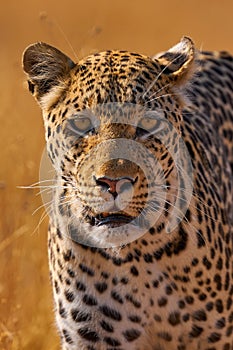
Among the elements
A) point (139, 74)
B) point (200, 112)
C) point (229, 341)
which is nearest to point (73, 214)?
point (139, 74)

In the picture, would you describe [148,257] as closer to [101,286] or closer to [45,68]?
[101,286]

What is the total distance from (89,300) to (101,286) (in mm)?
102

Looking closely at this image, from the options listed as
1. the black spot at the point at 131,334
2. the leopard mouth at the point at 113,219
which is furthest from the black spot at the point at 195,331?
the leopard mouth at the point at 113,219

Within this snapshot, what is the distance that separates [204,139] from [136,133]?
134 centimetres

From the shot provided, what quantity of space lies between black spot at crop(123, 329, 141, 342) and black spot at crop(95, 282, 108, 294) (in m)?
0.25

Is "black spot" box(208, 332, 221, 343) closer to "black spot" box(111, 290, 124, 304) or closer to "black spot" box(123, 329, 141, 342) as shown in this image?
"black spot" box(123, 329, 141, 342)

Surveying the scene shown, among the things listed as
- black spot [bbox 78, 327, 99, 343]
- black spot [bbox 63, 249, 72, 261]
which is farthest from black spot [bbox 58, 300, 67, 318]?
black spot [bbox 63, 249, 72, 261]

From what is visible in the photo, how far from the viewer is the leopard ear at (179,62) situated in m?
5.37

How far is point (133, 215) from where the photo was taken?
489 centimetres

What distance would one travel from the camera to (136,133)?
16.5 ft

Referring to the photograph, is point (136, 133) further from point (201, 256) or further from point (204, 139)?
point (204, 139)

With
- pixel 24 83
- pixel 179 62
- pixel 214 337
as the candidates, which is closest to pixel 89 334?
pixel 214 337

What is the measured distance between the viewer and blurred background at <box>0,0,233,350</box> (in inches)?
276

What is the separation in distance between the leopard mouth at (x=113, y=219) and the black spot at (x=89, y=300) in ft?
2.02
